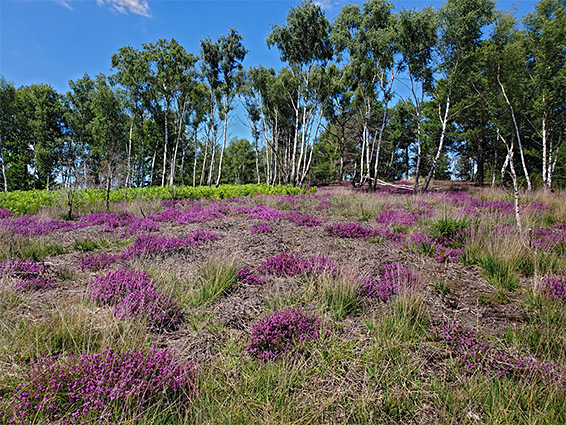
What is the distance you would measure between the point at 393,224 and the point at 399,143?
4429 cm

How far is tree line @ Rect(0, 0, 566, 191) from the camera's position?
16.1 metres

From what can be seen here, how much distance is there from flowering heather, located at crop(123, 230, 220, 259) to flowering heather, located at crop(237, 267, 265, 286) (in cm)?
204

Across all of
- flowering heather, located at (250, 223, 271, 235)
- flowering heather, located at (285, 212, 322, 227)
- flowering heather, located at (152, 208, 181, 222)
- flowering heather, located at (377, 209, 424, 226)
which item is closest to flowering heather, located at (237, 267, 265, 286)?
flowering heather, located at (250, 223, 271, 235)

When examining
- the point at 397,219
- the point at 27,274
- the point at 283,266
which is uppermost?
the point at 397,219

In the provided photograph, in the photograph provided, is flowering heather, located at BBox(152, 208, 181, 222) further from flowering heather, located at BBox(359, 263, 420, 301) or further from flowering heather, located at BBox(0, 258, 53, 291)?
flowering heather, located at BBox(359, 263, 420, 301)

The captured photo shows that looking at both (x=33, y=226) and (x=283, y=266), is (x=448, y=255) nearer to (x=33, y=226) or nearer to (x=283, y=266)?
(x=283, y=266)

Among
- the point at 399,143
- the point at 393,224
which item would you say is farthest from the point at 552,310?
the point at 399,143

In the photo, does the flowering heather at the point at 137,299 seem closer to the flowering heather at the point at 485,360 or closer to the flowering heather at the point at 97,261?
the flowering heather at the point at 97,261

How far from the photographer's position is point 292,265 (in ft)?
13.9

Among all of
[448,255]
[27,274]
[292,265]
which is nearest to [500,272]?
[448,255]

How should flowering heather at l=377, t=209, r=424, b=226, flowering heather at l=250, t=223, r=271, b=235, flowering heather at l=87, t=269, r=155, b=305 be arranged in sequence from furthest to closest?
1. flowering heather at l=377, t=209, r=424, b=226
2. flowering heather at l=250, t=223, r=271, b=235
3. flowering heather at l=87, t=269, r=155, b=305

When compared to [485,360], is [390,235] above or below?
above

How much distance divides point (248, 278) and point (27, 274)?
126 inches

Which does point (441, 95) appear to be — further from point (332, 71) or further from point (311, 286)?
point (311, 286)
